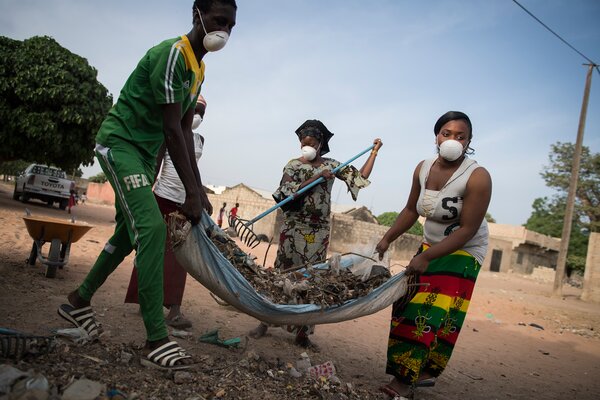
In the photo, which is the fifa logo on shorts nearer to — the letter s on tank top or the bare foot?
the letter s on tank top

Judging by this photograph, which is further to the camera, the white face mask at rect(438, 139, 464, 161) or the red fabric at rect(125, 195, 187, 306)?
the red fabric at rect(125, 195, 187, 306)

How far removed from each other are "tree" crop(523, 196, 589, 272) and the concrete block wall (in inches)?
763

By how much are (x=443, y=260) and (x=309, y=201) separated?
1.35 m

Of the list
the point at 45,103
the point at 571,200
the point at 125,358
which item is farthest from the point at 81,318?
the point at 571,200

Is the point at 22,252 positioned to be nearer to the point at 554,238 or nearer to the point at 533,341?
the point at 533,341

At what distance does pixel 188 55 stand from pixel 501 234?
42.3m

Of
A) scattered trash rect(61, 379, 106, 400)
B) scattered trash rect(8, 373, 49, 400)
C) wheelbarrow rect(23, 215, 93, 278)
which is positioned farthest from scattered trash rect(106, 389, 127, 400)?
wheelbarrow rect(23, 215, 93, 278)

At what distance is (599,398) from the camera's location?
12.4ft

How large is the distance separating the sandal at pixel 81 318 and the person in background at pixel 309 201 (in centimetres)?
143

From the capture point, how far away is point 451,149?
2699 millimetres

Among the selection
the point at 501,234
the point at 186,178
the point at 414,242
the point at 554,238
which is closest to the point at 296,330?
the point at 186,178

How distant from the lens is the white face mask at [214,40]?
2309mm

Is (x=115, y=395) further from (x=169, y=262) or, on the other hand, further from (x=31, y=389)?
(x=169, y=262)

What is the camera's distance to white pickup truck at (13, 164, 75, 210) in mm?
14984
